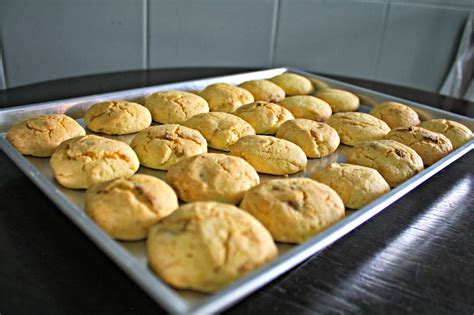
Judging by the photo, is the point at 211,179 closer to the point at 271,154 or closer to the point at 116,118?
the point at 271,154

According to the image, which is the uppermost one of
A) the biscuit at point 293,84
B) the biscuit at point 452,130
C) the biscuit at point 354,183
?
the biscuit at point 293,84

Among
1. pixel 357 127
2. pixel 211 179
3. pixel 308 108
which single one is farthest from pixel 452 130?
pixel 211 179

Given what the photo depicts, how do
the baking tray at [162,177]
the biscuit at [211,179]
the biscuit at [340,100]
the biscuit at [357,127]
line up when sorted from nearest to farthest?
the baking tray at [162,177], the biscuit at [211,179], the biscuit at [357,127], the biscuit at [340,100]

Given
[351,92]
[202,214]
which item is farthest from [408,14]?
[202,214]

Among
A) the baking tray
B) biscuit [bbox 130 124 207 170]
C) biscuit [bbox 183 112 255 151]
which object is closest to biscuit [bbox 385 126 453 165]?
Answer: the baking tray

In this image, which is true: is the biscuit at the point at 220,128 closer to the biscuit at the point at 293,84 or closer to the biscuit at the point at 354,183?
the biscuit at the point at 354,183

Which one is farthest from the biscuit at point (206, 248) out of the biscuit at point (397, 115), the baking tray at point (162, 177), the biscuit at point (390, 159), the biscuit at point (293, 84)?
the biscuit at point (293, 84)

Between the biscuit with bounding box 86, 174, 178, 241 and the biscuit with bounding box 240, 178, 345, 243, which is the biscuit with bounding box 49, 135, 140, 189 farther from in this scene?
the biscuit with bounding box 240, 178, 345, 243
